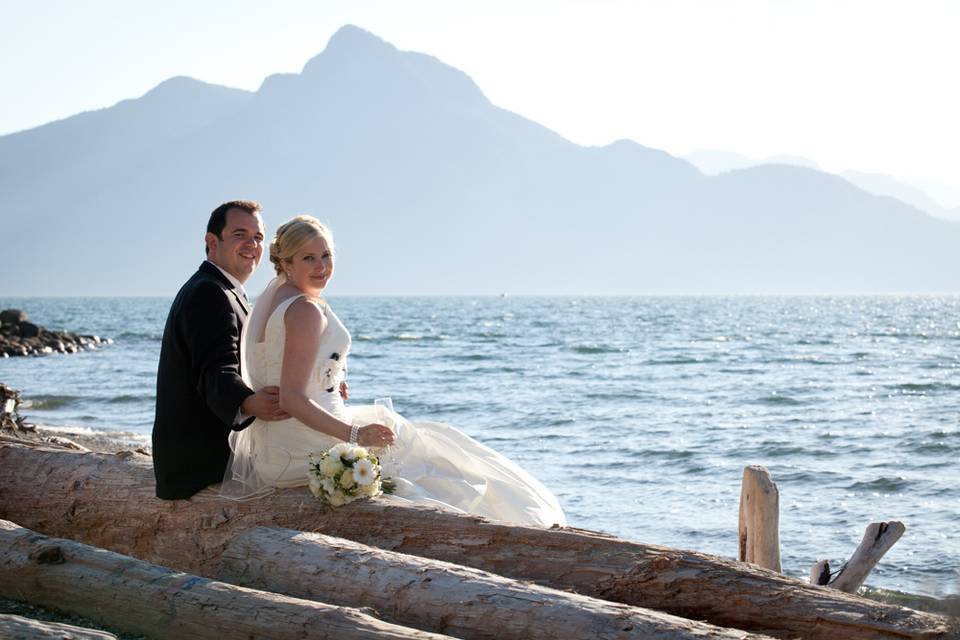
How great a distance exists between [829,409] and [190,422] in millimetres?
18908

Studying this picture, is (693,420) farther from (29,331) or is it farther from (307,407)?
(29,331)

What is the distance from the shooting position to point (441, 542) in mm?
5305

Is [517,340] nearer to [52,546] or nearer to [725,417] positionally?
[725,417]

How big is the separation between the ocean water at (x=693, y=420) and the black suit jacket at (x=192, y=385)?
5704 mm

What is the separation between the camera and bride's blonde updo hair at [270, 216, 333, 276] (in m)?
5.79

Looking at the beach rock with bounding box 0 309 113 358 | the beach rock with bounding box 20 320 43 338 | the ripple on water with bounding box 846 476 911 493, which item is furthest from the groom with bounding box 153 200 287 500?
the beach rock with bounding box 20 320 43 338

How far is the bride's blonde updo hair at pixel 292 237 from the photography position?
579 centimetres

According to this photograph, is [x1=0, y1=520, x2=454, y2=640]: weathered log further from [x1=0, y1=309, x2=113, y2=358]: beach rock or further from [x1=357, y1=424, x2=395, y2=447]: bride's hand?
[x1=0, y1=309, x2=113, y2=358]: beach rock

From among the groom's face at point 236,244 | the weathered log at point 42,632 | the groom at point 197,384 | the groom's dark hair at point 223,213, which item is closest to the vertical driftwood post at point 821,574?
the groom at point 197,384

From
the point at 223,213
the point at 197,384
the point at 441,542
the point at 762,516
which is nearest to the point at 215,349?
the point at 197,384

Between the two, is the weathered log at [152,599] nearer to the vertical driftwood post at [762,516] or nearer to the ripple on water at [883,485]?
the vertical driftwood post at [762,516]

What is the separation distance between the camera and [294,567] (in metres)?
5.08

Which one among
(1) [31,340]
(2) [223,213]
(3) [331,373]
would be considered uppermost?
(2) [223,213]

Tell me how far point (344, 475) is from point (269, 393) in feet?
2.33
